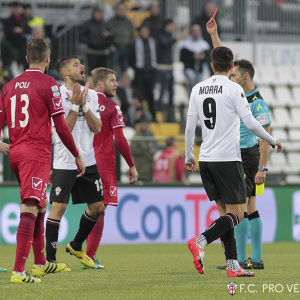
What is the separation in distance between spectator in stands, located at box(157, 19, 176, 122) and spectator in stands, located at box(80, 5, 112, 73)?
1.37 m

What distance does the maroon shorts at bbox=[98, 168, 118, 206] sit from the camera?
960 cm

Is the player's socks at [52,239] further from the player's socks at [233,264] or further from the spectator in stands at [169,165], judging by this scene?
the spectator in stands at [169,165]

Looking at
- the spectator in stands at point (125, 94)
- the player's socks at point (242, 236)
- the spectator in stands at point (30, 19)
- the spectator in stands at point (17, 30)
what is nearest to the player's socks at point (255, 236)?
the player's socks at point (242, 236)

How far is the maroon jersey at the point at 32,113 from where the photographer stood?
742 centimetres

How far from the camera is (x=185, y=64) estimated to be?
19.8 metres

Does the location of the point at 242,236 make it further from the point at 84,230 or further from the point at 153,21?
the point at 153,21

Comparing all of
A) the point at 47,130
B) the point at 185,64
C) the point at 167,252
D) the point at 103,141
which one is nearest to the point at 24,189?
the point at 47,130

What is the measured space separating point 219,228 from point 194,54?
Answer: 1240 cm

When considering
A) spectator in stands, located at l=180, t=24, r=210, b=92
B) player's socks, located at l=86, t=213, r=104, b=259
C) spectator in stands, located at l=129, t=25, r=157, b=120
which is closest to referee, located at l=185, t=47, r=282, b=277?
player's socks, located at l=86, t=213, r=104, b=259

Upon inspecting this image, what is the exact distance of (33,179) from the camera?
7.31 metres

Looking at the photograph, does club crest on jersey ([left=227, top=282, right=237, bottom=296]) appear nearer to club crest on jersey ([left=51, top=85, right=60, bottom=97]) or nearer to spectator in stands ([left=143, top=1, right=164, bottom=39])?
club crest on jersey ([left=51, top=85, right=60, bottom=97])

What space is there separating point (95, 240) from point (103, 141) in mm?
1151

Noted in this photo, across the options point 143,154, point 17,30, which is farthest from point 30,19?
point 143,154

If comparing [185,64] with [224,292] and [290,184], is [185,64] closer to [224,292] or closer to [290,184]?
[290,184]
